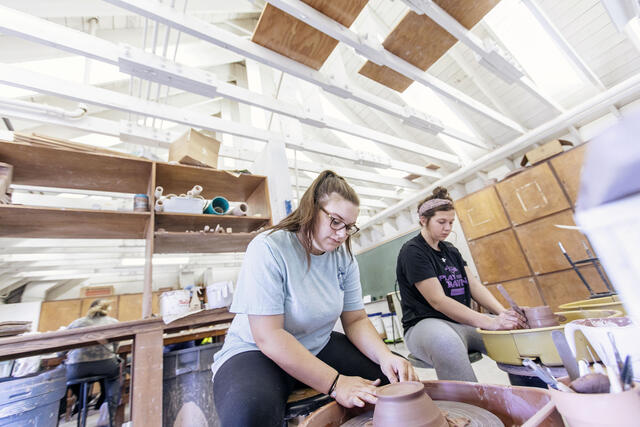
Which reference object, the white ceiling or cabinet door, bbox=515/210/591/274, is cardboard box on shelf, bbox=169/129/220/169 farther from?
cabinet door, bbox=515/210/591/274

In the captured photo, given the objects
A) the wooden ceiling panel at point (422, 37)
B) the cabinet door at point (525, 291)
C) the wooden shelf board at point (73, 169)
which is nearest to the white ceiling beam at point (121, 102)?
the wooden shelf board at point (73, 169)

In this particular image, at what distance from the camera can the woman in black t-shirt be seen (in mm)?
1221

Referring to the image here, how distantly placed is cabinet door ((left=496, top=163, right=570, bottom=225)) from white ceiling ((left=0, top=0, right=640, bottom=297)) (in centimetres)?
55

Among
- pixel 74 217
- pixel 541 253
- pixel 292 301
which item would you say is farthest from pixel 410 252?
pixel 541 253

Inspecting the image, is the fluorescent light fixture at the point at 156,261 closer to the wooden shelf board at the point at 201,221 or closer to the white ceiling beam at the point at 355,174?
the white ceiling beam at the point at 355,174

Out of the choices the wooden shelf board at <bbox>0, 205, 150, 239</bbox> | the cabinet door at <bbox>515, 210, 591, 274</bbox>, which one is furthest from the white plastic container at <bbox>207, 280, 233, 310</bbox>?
the cabinet door at <bbox>515, 210, 591, 274</bbox>

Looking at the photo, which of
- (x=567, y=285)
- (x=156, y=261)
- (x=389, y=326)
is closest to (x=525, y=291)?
(x=567, y=285)

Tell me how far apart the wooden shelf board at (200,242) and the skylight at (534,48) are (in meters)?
3.81

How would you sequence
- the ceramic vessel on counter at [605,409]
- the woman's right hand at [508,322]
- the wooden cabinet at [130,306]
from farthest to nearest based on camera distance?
the wooden cabinet at [130,306] < the woman's right hand at [508,322] < the ceramic vessel on counter at [605,409]

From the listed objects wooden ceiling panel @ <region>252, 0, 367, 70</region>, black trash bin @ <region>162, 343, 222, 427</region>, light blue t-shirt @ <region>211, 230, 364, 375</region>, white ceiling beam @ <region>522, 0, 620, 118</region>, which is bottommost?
black trash bin @ <region>162, 343, 222, 427</region>

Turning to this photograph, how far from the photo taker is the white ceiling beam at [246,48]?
1.73m

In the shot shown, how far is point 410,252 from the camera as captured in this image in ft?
5.31

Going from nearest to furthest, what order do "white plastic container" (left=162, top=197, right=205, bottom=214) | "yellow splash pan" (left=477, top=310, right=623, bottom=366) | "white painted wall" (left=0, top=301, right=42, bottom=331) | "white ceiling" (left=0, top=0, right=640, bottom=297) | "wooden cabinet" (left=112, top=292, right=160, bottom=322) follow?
A: "yellow splash pan" (left=477, top=310, right=623, bottom=366) → "white plastic container" (left=162, top=197, right=205, bottom=214) → "white ceiling" (left=0, top=0, right=640, bottom=297) → "white painted wall" (left=0, top=301, right=42, bottom=331) → "wooden cabinet" (left=112, top=292, right=160, bottom=322)

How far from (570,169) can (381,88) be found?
281 centimetres
